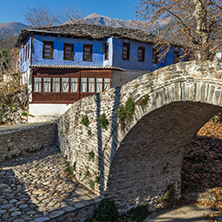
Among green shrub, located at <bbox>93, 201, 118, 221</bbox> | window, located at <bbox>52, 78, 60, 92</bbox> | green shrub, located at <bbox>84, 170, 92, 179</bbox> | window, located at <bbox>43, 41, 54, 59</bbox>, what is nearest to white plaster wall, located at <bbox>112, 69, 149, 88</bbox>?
window, located at <bbox>52, 78, 60, 92</bbox>

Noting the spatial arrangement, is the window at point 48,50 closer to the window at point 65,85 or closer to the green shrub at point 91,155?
the window at point 65,85

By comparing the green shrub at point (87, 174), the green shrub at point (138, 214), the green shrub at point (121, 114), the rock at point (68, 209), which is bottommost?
the green shrub at point (138, 214)

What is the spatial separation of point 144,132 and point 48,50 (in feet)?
42.8

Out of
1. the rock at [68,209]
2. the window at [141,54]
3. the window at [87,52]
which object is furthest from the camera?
the window at [141,54]

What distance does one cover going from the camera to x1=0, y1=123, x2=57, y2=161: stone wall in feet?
35.5

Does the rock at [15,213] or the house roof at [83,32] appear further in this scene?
the house roof at [83,32]

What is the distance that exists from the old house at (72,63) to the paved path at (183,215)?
10.4m

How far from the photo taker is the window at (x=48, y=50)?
675 inches

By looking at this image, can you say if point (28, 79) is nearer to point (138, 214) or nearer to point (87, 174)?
point (87, 174)

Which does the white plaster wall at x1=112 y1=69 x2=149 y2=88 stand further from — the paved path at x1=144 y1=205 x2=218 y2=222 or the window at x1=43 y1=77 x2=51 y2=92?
the paved path at x1=144 y1=205 x2=218 y2=222

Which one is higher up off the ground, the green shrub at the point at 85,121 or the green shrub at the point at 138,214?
the green shrub at the point at 85,121

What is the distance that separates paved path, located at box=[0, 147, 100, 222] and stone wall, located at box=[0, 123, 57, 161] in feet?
1.64

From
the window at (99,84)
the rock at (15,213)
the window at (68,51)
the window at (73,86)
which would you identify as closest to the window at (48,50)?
the window at (68,51)

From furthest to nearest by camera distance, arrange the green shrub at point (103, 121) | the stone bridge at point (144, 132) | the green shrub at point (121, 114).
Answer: the green shrub at point (103, 121)
the green shrub at point (121, 114)
the stone bridge at point (144, 132)
